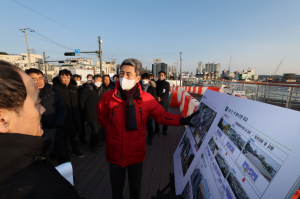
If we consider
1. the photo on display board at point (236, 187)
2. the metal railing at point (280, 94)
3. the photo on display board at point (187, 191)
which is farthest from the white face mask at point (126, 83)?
the metal railing at point (280, 94)

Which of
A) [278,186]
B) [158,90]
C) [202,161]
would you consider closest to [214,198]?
[202,161]

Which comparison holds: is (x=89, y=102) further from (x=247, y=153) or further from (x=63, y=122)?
(x=247, y=153)

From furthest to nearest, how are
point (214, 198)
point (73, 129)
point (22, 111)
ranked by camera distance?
A: 1. point (73, 129)
2. point (214, 198)
3. point (22, 111)

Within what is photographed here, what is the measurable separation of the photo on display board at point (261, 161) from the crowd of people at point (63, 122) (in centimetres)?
86

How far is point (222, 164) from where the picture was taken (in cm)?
94

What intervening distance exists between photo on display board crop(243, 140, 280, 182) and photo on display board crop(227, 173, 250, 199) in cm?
11

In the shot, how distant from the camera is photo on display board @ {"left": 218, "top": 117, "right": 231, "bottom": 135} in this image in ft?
3.41

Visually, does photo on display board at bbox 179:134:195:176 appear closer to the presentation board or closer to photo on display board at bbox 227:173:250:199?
the presentation board

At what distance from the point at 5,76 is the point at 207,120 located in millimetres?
1468

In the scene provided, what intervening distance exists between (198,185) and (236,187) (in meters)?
0.42

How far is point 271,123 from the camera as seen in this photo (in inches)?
27.1

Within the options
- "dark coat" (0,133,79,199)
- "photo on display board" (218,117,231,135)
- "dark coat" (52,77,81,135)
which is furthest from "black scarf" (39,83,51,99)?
"photo on display board" (218,117,231,135)

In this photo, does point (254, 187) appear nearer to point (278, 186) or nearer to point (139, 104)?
point (278, 186)

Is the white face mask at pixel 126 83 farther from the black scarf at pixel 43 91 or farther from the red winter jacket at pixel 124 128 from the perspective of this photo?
the black scarf at pixel 43 91
